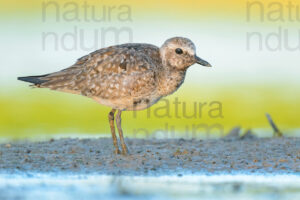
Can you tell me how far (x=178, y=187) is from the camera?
33.1ft

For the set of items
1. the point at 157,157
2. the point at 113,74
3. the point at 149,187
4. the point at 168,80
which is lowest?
the point at 149,187

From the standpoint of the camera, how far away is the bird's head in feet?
42.9

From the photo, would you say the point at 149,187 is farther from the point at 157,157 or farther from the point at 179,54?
the point at 179,54

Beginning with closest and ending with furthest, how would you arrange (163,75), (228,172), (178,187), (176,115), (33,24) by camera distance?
(178,187), (228,172), (163,75), (176,115), (33,24)

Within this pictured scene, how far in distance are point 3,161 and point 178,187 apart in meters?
3.12

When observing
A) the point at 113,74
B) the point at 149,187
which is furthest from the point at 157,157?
the point at 149,187

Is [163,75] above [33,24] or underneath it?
underneath

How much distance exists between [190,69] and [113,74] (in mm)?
7221

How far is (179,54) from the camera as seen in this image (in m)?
13.1

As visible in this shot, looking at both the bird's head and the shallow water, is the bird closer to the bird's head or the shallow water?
the bird's head

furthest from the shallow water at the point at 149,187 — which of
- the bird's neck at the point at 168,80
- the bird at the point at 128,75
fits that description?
the bird's neck at the point at 168,80

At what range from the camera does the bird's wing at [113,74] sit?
41.7 ft

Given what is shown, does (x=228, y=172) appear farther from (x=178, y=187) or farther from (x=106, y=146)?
(x=106, y=146)

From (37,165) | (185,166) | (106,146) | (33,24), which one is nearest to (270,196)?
(185,166)
